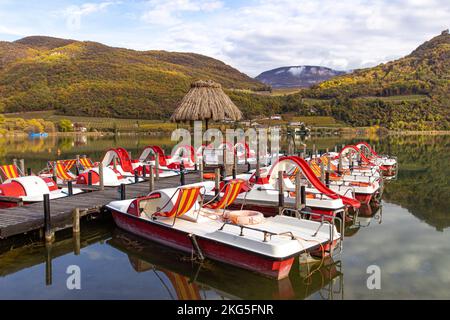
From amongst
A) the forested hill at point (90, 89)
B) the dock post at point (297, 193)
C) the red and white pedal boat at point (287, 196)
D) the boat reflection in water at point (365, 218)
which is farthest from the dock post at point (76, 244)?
the forested hill at point (90, 89)

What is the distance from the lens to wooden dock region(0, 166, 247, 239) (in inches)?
468

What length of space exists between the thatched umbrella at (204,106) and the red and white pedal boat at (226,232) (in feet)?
33.5

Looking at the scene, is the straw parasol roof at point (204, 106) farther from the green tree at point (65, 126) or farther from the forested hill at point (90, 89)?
the forested hill at point (90, 89)

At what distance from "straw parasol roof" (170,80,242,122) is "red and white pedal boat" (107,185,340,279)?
10203 mm

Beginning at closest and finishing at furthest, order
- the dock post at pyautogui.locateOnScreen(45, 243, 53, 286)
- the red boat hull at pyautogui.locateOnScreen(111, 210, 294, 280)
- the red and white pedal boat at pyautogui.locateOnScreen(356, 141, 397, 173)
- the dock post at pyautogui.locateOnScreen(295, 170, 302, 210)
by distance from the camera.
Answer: the red boat hull at pyautogui.locateOnScreen(111, 210, 294, 280)
the dock post at pyautogui.locateOnScreen(45, 243, 53, 286)
the dock post at pyautogui.locateOnScreen(295, 170, 302, 210)
the red and white pedal boat at pyautogui.locateOnScreen(356, 141, 397, 173)

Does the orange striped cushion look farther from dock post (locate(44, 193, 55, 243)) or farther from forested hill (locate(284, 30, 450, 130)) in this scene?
forested hill (locate(284, 30, 450, 130))

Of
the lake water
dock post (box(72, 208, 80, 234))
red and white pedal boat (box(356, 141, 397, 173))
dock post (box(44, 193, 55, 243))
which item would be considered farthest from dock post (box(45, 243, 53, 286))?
red and white pedal boat (box(356, 141, 397, 173))

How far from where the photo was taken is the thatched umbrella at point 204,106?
22641 millimetres

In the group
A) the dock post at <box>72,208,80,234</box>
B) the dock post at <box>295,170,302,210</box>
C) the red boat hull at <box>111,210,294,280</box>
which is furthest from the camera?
the dock post at <box>295,170,302,210</box>

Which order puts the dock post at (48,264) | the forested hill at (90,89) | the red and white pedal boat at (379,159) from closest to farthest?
the dock post at (48,264) → the red and white pedal boat at (379,159) → the forested hill at (90,89)

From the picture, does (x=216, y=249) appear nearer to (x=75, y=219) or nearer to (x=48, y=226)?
(x=75, y=219)

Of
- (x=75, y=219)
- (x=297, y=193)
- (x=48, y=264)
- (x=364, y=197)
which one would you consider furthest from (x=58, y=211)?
(x=364, y=197)
